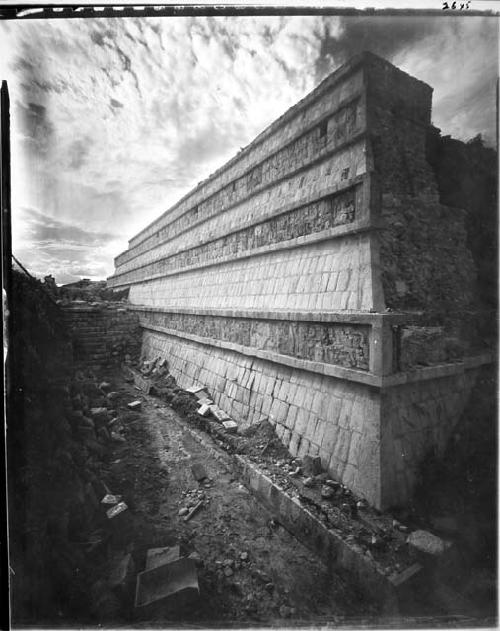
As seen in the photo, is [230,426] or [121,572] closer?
[121,572]

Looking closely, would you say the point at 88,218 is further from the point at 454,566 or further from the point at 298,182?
the point at 454,566

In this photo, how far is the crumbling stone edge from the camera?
2.60m

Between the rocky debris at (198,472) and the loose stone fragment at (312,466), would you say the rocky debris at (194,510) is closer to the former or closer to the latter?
the rocky debris at (198,472)

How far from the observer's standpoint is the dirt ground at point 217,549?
276cm

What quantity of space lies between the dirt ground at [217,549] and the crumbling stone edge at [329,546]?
0.38ft

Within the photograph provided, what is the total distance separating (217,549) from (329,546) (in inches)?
54.4

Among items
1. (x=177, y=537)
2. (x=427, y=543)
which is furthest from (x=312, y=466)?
(x=177, y=537)

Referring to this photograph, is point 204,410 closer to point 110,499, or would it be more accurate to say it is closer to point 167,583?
point 110,499

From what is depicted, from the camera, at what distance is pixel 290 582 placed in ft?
9.80

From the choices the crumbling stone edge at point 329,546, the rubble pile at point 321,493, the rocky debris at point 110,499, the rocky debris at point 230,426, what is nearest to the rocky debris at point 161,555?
the rocky debris at point 110,499

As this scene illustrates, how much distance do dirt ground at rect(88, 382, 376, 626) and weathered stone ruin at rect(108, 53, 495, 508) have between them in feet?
3.46

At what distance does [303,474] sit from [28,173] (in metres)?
5.38

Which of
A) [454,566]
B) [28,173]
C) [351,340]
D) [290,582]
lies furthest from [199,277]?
[454,566]

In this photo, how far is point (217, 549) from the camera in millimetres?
3389
